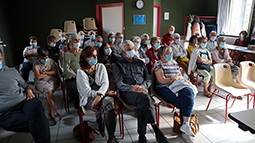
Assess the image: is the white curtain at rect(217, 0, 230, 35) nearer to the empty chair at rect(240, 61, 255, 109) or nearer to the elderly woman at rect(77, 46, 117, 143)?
the empty chair at rect(240, 61, 255, 109)

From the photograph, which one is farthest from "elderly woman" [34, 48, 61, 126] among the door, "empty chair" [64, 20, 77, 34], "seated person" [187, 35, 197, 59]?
"empty chair" [64, 20, 77, 34]

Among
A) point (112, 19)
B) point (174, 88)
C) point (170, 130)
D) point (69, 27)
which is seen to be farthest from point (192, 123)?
point (69, 27)

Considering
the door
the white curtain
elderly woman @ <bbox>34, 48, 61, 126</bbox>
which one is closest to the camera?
elderly woman @ <bbox>34, 48, 61, 126</bbox>

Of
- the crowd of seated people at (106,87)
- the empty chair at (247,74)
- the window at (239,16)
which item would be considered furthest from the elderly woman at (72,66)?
the window at (239,16)

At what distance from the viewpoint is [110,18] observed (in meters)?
7.09

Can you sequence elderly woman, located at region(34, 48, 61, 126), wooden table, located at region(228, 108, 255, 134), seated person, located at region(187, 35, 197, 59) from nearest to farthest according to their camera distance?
wooden table, located at region(228, 108, 255, 134) → elderly woman, located at region(34, 48, 61, 126) → seated person, located at region(187, 35, 197, 59)

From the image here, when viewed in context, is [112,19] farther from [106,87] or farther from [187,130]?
[187,130]

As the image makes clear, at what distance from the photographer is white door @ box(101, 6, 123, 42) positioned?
22.5 feet

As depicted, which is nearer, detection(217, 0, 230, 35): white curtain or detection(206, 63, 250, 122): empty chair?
detection(206, 63, 250, 122): empty chair

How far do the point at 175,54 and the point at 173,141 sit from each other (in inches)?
95.9

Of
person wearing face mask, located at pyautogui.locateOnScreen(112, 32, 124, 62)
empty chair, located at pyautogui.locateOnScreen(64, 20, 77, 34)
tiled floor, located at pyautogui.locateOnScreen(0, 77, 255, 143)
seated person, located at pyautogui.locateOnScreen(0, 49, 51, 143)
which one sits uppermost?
empty chair, located at pyautogui.locateOnScreen(64, 20, 77, 34)

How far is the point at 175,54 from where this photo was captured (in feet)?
14.1

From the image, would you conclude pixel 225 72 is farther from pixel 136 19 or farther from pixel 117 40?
pixel 136 19

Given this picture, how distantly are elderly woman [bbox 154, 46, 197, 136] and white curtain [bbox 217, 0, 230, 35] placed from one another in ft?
21.1
